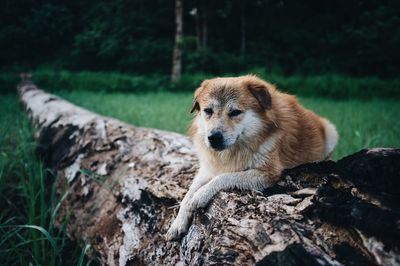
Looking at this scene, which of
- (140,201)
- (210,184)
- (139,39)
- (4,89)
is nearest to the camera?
(210,184)

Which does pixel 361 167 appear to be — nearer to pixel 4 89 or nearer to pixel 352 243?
pixel 352 243

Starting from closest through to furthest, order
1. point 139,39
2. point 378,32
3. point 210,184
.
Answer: point 210,184, point 378,32, point 139,39

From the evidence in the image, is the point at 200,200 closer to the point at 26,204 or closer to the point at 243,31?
the point at 26,204

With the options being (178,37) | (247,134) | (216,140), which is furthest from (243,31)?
(216,140)

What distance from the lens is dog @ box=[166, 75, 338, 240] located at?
2.31m

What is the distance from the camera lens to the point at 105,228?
2.46 metres

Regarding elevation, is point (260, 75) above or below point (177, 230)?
below

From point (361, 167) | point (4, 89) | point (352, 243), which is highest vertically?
point (361, 167)

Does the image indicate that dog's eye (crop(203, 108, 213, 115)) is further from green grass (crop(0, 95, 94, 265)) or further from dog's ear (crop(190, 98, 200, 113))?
green grass (crop(0, 95, 94, 265))

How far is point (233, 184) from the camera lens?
2.09 m

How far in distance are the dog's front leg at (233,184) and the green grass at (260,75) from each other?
888 centimetres

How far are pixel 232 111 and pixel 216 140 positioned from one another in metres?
0.28

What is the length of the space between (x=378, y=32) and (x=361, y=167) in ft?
41.8

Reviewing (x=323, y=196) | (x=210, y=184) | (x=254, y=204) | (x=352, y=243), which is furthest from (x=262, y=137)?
(x=352, y=243)
